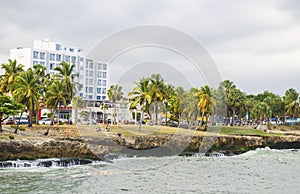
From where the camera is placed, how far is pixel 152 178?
115ft

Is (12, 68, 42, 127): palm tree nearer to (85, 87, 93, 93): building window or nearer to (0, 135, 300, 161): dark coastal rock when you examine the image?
(0, 135, 300, 161): dark coastal rock

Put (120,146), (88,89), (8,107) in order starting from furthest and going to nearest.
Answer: (88,89)
(120,146)
(8,107)

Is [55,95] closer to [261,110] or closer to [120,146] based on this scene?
[120,146]

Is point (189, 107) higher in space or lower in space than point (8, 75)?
lower

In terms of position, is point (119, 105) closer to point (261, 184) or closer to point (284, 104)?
point (284, 104)

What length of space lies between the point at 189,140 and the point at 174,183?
82.8 ft

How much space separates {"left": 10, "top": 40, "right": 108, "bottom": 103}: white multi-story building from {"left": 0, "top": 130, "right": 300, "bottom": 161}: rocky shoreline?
188 ft

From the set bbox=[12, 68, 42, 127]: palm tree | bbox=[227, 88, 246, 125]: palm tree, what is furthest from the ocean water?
bbox=[227, 88, 246, 125]: palm tree

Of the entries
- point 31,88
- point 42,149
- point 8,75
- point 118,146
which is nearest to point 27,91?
point 31,88

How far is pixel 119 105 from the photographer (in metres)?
93.2

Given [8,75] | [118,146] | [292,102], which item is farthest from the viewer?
[292,102]

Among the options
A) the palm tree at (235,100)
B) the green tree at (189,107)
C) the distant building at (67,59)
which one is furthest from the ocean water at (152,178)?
the distant building at (67,59)

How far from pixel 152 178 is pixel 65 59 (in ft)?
305

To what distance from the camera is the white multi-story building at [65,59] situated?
11544 centimetres
